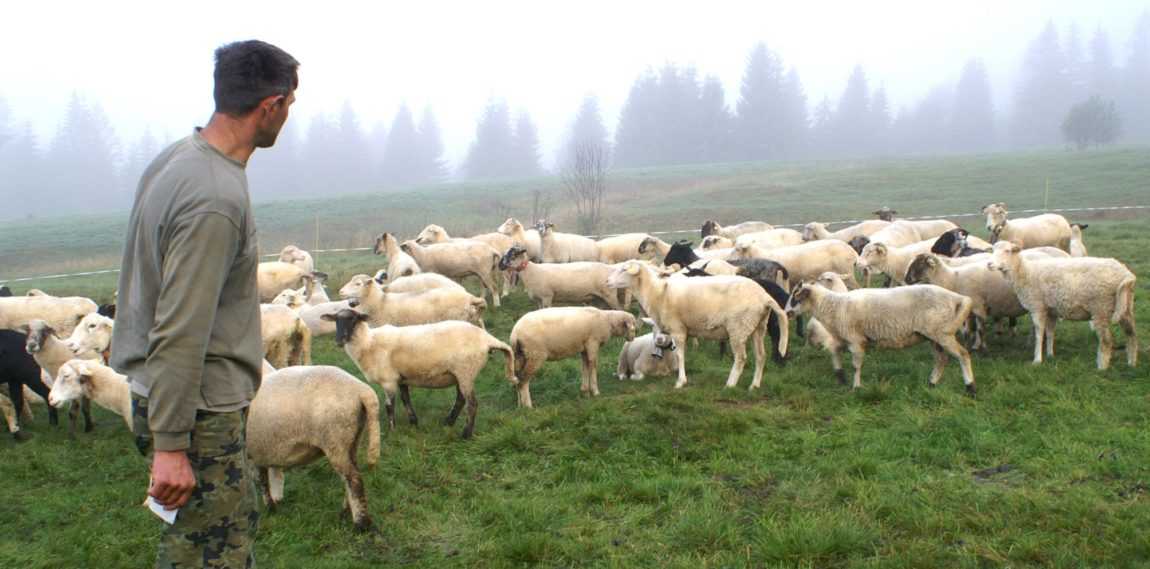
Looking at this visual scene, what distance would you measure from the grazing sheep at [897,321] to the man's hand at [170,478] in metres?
8.49

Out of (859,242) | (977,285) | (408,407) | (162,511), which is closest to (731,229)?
(859,242)

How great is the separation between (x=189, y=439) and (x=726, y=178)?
6795cm

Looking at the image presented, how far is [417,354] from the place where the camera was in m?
9.26

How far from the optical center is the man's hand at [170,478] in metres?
2.92

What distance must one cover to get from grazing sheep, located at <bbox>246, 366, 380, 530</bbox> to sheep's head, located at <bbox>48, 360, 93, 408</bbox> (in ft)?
10.8

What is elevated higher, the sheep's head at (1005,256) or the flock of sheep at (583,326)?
the sheep's head at (1005,256)

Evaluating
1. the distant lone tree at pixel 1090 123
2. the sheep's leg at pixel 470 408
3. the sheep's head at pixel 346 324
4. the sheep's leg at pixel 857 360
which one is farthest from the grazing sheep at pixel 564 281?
the distant lone tree at pixel 1090 123

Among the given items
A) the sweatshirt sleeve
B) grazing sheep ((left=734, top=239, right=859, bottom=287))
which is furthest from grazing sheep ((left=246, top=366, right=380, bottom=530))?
grazing sheep ((left=734, top=239, right=859, bottom=287))

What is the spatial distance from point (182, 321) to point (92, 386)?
7.05 m

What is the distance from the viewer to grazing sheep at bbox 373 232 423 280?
647 inches

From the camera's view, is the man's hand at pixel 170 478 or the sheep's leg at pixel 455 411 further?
the sheep's leg at pixel 455 411

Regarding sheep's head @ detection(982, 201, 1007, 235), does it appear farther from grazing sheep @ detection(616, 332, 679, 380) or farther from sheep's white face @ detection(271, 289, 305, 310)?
sheep's white face @ detection(271, 289, 305, 310)

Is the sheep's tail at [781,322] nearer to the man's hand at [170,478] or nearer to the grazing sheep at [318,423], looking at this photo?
the grazing sheep at [318,423]

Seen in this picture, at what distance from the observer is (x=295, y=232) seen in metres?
48.0
